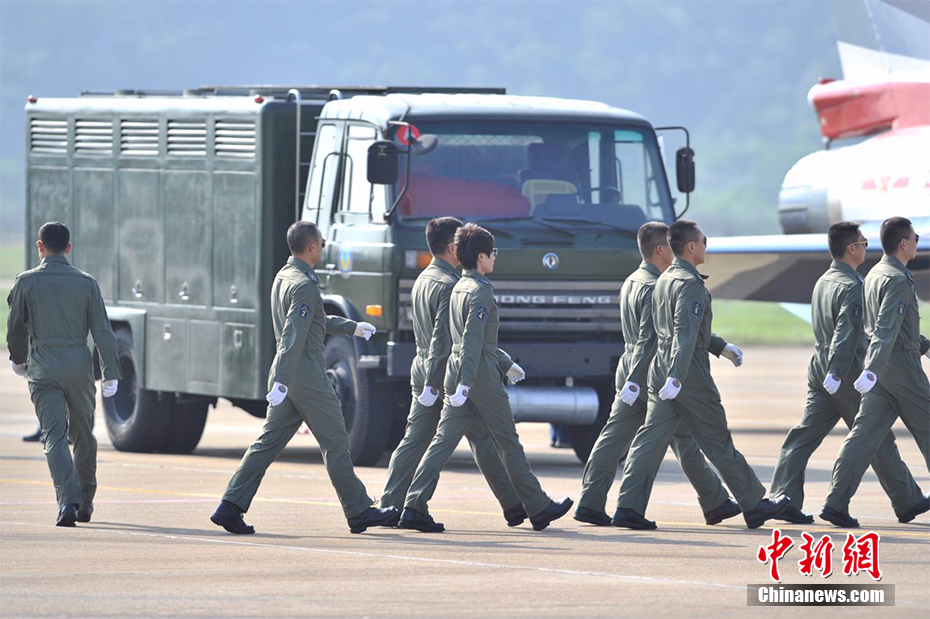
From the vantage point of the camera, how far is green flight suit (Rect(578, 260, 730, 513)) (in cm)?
1207

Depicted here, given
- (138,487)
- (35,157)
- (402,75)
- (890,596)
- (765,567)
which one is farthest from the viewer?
(402,75)

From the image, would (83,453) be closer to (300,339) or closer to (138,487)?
(300,339)

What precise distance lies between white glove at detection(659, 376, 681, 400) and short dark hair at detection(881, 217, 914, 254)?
5.08 ft

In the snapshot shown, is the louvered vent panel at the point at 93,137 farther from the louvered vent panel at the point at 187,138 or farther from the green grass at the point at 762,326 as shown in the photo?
the green grass at the point at 762,326

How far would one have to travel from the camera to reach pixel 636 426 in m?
12.3

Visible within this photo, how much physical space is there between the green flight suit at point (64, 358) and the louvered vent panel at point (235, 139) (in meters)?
5.21

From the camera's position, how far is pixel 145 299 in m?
18.8

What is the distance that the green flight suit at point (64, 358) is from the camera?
12.3 m

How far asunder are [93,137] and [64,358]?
7.31m

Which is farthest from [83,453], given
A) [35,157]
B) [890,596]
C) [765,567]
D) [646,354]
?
[35,157]

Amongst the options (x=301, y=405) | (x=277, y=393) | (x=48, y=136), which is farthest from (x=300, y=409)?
(x=48, y=136)

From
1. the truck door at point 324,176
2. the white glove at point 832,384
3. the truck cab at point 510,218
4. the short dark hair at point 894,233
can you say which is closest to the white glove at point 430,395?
the white glove at point 832,384

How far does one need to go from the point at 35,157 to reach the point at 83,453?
811 centimetres

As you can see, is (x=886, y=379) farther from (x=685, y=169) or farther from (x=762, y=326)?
(x=762, y=326)
